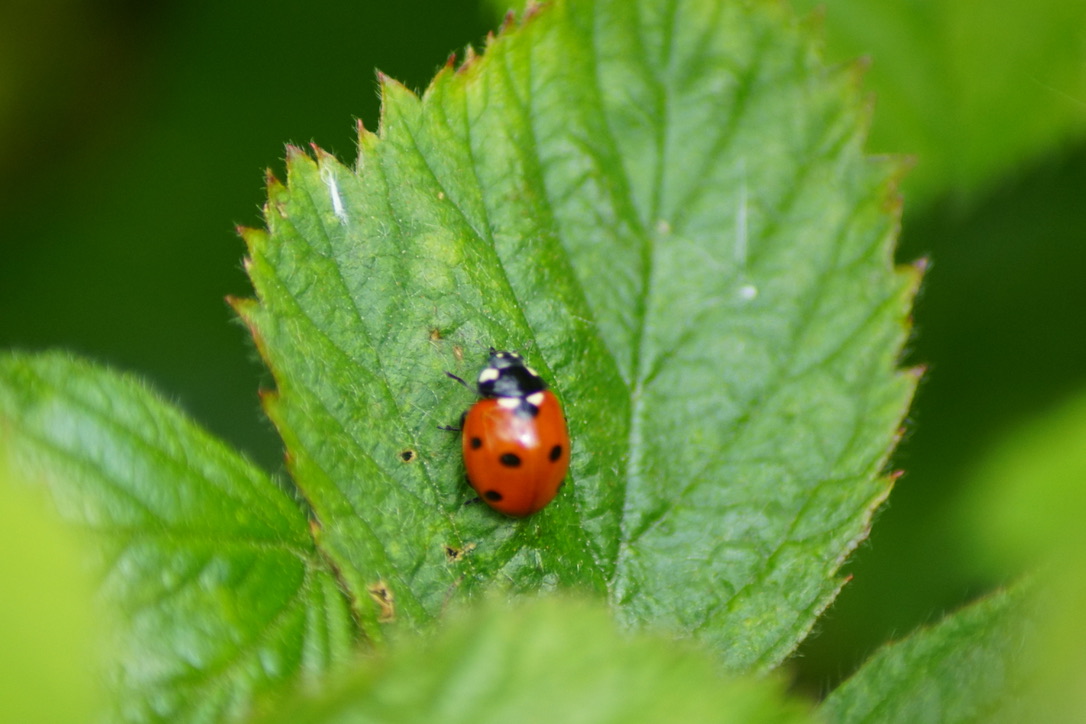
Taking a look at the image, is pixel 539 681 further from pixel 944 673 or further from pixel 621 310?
pixel 621 310

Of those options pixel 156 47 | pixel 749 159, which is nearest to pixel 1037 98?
pixel 749 159

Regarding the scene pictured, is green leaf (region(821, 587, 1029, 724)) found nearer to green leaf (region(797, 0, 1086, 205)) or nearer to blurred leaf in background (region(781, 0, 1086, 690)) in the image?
blurred leaf in background (region(781, 0, 1086, 690))

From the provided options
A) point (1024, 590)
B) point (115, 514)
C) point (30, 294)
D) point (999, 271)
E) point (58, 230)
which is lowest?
point (1024, 590)

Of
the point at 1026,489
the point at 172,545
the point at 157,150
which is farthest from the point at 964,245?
the point at 157,150

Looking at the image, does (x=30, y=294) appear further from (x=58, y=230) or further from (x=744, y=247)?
(x=744, y=247)

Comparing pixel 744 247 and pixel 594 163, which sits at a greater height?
pixel 594 163

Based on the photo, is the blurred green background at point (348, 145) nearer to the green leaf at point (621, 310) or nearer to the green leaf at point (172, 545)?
the green leaf at point (621, 310)

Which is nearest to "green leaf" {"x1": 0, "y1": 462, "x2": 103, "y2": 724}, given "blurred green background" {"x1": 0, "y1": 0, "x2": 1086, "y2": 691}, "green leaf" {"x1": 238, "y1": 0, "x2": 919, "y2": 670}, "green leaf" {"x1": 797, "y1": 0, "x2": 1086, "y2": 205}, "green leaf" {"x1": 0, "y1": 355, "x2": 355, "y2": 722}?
"green leaf" {"x1": 0, "y1": 355, "x2": 355, "y2": 722}
